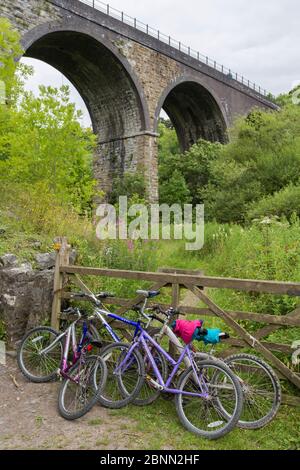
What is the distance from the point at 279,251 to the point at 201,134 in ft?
72.8

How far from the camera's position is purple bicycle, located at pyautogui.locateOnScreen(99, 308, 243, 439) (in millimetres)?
3396

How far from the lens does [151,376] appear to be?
157 inches

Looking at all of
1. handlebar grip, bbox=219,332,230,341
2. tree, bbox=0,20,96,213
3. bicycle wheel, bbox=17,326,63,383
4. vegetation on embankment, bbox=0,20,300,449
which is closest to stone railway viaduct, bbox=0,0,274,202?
vegetation on embankment, bbox=0,20,300,449

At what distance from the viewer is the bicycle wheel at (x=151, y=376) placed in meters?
3.86

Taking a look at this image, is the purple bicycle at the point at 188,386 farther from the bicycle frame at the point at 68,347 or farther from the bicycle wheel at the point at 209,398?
the bicycle frame at the point at 68,347

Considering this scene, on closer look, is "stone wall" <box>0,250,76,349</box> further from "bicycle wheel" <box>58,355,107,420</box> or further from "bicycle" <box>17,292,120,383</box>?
"bicycle wheel" <box>58,355,107,420</box>

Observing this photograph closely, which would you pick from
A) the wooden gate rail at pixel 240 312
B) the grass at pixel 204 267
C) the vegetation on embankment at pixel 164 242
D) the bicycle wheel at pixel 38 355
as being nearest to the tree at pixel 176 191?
the vegetation on embankment at pixel 164 242

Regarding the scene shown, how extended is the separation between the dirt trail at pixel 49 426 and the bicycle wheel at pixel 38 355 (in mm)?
338

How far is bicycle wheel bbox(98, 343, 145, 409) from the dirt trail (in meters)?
0.15

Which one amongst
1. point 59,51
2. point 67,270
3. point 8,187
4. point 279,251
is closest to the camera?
point 67,270

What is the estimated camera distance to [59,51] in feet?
59.0

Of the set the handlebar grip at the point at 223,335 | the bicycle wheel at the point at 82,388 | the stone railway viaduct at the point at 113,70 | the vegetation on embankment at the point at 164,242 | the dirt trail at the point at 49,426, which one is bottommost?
the dirt trail at the point at 49,426

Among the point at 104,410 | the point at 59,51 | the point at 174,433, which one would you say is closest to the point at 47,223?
the point at 104,410
